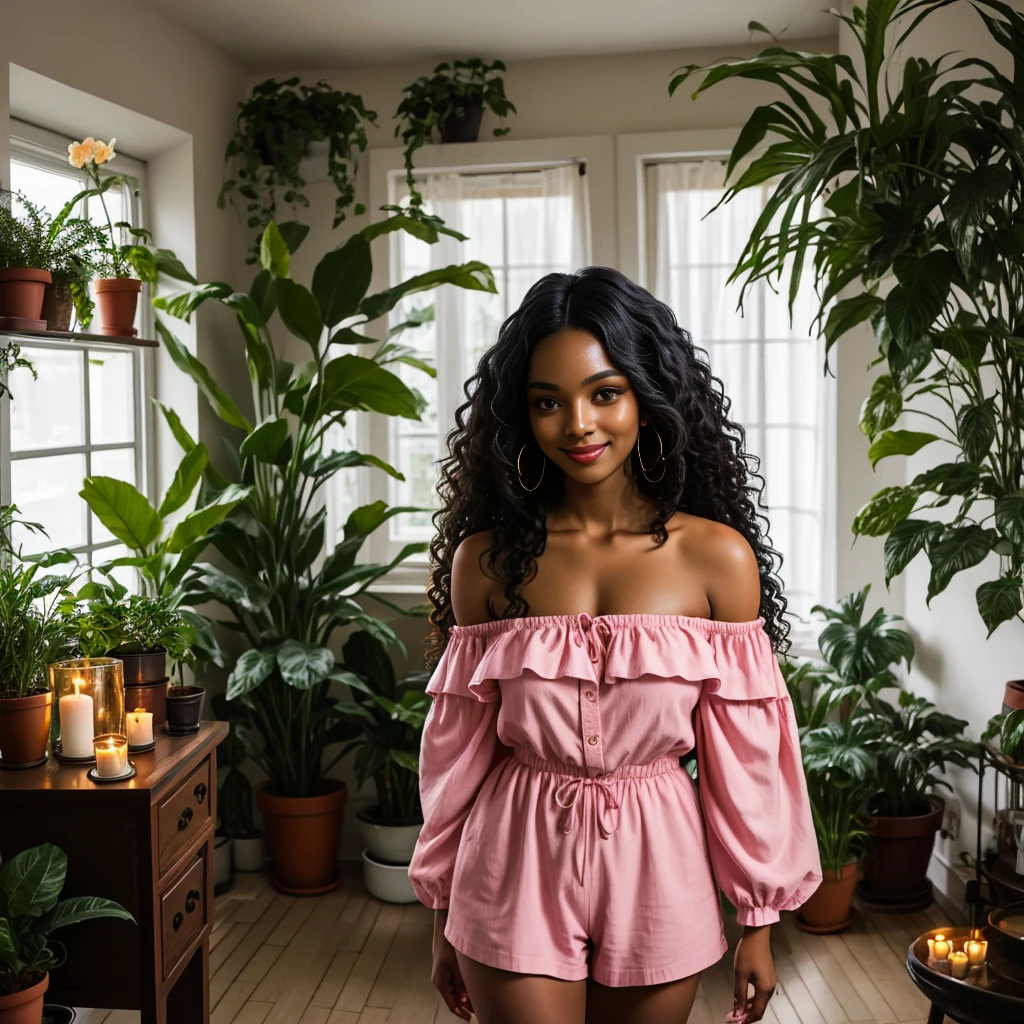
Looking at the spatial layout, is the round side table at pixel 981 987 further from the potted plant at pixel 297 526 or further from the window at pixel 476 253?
the window at pixel 476 253

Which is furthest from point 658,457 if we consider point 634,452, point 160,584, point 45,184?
point 45,184

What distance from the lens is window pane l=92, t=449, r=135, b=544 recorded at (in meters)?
3.47

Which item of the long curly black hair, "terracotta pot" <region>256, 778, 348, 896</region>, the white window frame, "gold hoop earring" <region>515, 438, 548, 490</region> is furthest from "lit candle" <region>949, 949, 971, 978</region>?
the white window frame

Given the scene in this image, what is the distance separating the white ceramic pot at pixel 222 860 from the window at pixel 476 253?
1156 millimetres

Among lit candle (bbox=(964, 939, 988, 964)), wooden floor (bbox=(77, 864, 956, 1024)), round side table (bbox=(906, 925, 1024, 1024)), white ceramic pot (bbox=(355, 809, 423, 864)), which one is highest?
lit candle (bbox=(964, 939, 988, 964))

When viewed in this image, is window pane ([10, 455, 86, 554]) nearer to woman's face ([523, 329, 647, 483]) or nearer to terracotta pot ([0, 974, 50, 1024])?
terracotta pot ([0, 974, 50, 1024])

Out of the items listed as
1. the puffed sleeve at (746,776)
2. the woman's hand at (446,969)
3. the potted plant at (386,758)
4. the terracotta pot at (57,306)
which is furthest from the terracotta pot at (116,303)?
the puffed sleeve at (746,776)

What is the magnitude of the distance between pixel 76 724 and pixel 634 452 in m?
1.32

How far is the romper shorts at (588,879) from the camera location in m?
1.33

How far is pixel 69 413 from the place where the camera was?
334 cm

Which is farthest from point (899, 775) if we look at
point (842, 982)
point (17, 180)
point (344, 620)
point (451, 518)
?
point (17, 180)

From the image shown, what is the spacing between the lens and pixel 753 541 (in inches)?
60.9

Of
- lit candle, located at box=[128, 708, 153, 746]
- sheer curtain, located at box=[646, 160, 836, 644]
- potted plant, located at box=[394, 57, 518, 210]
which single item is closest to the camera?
lit candle, located at box=[128, 708, 153, 746]

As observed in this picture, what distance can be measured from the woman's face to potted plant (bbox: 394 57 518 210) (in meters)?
2.56
